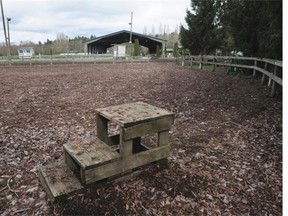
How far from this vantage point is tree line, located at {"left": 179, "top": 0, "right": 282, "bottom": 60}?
24.1ft

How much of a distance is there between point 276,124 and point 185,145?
2.21 m

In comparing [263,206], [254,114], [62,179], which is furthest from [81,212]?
[254,114]

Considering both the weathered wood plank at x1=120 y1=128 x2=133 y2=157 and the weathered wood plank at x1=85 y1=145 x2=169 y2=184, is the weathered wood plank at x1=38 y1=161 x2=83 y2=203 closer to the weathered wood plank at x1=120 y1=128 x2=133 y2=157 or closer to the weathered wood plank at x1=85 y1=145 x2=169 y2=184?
the weathered wood plank at x1=85 y1=145 x2=169 y2=184

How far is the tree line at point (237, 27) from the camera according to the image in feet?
24.1

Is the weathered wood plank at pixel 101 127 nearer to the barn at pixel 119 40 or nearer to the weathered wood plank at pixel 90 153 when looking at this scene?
the weathered wood plank at pixel 90 153

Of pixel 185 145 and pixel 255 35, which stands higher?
pixel 255 35

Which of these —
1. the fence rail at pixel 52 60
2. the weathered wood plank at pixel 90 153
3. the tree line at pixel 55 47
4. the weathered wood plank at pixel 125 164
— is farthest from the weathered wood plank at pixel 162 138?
the tree line at pixel 55 47

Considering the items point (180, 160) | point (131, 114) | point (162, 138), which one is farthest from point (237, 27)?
point (131, 114)

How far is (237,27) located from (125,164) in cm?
1145

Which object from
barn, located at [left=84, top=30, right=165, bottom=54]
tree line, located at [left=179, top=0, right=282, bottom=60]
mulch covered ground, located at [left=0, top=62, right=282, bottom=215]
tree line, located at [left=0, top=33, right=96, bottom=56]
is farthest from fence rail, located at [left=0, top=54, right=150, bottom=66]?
tree line, located at [left=0, top=33, right=96, bottom=56]

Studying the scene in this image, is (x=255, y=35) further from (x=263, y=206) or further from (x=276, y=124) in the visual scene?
(x=263, y=206)

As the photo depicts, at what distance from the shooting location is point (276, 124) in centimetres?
504

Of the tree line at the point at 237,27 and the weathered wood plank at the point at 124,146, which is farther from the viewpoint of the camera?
the tree line at the point at 237,27

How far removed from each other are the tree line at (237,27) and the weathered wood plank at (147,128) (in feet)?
17.3
